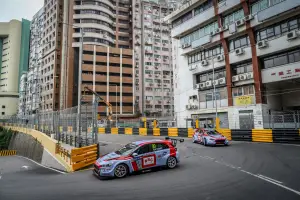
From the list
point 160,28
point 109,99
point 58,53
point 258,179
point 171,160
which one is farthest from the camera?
point 160,28

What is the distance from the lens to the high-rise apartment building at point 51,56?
69.4 metres

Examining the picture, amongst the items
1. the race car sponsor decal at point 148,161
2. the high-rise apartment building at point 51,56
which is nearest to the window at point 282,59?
the race car sponsor decal at point 148,161

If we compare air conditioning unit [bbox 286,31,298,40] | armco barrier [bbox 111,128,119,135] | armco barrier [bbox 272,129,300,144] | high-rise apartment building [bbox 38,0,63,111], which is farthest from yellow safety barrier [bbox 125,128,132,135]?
high-rise apartment building [bbox 38,0,63,111]

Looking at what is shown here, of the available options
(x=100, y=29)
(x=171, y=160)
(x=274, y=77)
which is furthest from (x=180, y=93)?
(x=100, y=29)

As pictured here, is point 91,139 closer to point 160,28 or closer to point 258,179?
point 258,179

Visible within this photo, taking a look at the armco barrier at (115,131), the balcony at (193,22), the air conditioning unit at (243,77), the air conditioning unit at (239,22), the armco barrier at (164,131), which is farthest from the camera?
the balcony at (193,22)

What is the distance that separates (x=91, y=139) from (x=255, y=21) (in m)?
Result: 26.2

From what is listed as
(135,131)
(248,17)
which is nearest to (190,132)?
(135,131)

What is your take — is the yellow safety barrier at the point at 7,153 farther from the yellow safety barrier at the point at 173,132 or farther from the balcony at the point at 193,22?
the balcony at the point at 193,22

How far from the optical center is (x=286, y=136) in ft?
61.3

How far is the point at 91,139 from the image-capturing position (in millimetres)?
14508

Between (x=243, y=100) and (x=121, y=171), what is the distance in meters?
25.6

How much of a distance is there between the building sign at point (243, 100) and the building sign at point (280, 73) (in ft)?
9.51

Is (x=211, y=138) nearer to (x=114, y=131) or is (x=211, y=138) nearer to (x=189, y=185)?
(x=189, y=185)
